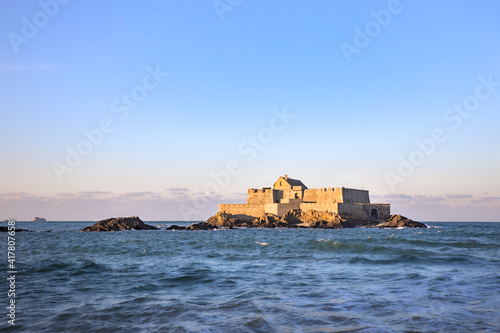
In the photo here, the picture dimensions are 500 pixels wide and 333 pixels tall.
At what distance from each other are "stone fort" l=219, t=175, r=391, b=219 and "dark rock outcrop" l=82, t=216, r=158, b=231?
37.2 ft

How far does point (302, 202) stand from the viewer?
53750mm

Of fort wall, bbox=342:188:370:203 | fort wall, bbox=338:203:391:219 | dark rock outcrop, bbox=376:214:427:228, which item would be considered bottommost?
dark rock outcrop, bbox=376:214:427:228

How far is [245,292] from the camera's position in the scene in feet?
31.7

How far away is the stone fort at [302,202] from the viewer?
5169cm

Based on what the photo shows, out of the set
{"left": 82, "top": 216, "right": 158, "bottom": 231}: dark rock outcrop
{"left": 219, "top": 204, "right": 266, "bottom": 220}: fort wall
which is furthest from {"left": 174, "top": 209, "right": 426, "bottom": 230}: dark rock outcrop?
{"left": 82, "top": 216, "right": 158, "bottom": 231}: dark rock outcrop

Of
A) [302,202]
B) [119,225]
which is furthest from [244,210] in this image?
[119,225]

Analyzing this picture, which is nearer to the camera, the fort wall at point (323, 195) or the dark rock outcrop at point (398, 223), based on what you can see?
the dark rock outcrop at point (398, 223)

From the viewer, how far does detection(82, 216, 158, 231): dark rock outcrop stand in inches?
1928

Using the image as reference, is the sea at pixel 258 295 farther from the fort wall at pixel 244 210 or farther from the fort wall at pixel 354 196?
the fort wall at pixel 244 210

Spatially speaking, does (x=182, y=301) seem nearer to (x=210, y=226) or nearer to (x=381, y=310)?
(x=381, y=310)

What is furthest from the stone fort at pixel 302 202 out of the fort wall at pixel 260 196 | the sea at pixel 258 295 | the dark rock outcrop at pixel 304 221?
the sea at pixel 258 295

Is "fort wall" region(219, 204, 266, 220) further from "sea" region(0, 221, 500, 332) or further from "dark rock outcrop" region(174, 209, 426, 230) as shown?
"sea" region(0, 221, 500, 332)

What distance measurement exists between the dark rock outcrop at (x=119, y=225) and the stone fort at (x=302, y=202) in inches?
446

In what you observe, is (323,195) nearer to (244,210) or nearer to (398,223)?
(398,223)
